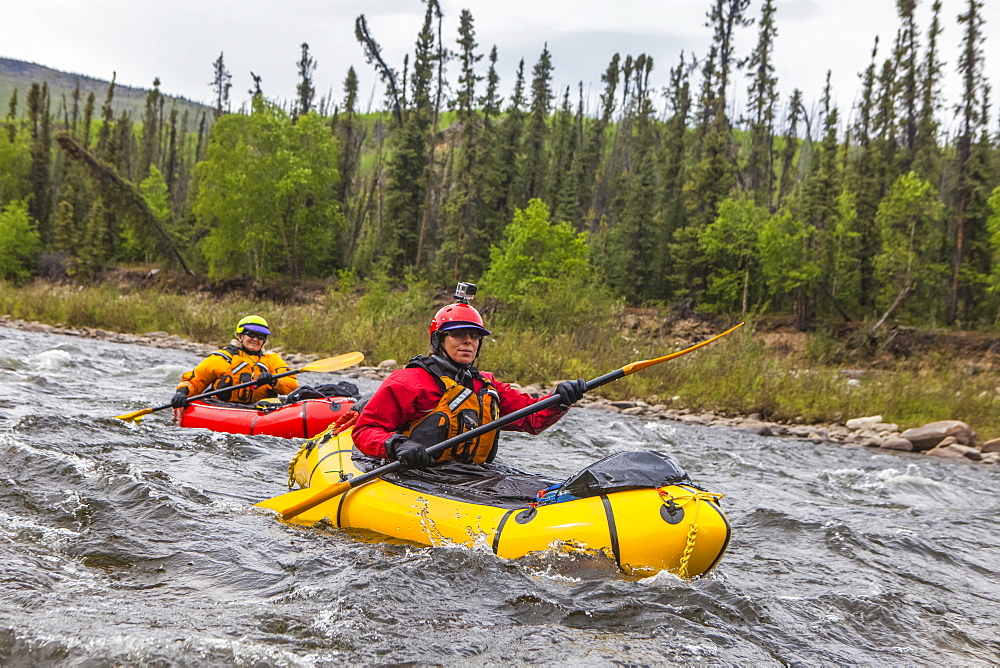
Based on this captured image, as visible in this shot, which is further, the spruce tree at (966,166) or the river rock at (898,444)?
the spruce tree at (966,166)

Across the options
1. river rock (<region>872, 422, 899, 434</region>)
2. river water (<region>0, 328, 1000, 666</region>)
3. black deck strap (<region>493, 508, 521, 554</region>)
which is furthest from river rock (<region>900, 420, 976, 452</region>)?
black deck strap (<region>493, 508, 521, 554</region>)

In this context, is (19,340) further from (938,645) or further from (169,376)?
(938,645)

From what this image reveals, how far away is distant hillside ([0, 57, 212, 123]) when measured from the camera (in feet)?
444

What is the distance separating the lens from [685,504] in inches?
161

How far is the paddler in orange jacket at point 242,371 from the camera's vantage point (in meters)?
8.98

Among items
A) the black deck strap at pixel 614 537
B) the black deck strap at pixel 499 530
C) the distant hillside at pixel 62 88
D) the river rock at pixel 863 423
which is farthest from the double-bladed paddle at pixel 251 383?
the distant hillside at pixel 62 88

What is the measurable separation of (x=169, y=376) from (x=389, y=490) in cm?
1032

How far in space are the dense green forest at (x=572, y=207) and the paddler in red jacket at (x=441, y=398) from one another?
70.8ft

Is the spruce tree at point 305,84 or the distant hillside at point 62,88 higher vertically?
the distant hillside at point 62,88

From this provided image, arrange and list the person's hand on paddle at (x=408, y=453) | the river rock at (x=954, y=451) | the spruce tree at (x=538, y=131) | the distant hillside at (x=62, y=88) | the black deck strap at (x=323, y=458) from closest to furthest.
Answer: the person's hand on paddle at (x=408, y=453) → the black deck strap at (x=323, y=458) → the river rock at (x=954, y=451) → the spruce tree at (x=538, y=131) → the distant hillside at (x=62, y=88)

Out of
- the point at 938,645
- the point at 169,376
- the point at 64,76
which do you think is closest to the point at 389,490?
the point at 938,645

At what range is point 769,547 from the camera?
5688 millimetres

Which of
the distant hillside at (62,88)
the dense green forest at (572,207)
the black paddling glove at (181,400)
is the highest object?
the distant hillside at (62,88)

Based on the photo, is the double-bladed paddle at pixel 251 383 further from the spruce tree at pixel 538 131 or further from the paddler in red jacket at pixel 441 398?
the spruce tree at pixel 538 131
